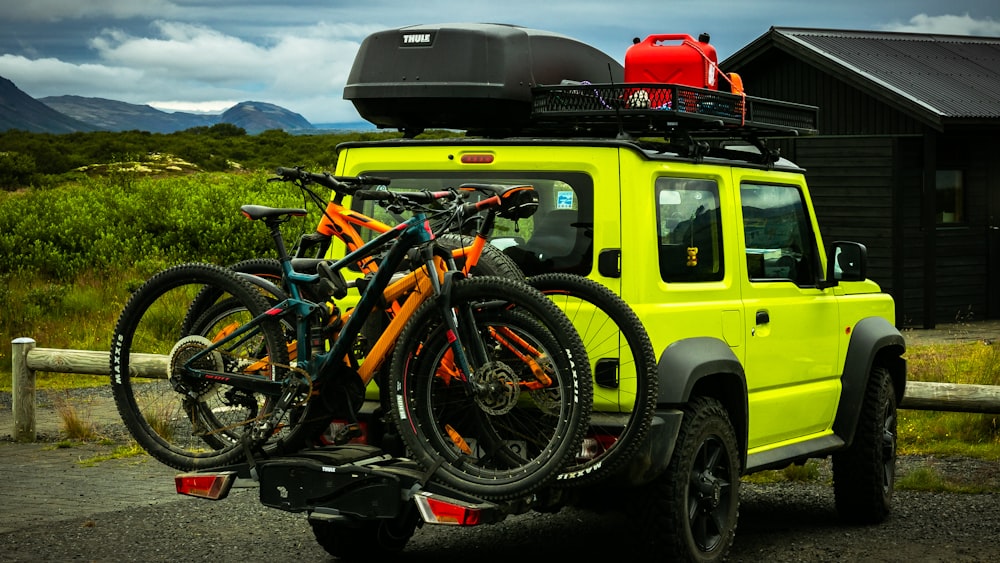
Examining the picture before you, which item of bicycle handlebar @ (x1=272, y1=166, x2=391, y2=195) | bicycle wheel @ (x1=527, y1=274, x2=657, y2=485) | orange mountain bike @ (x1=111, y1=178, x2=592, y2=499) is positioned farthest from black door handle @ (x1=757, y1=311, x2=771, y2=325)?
bicycle handlebar @ (x1=272, y1=166, x2=391, y2=195)

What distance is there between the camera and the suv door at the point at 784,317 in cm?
661

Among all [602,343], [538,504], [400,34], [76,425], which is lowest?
[76,425]

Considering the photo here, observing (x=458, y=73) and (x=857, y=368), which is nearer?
(x=458, y=73)

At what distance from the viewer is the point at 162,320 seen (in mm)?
15906

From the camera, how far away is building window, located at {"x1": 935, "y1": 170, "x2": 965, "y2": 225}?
832 inches

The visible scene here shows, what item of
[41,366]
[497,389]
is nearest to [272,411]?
[497,389]

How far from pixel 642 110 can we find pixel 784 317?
1.52 m

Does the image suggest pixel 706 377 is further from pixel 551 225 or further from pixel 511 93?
pixel 511 93

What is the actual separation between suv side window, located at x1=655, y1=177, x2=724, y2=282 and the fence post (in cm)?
669

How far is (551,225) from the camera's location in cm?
590

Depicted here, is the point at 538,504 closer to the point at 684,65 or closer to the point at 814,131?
the point at 684,65

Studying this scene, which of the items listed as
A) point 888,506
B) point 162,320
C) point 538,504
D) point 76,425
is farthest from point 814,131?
point 162,320

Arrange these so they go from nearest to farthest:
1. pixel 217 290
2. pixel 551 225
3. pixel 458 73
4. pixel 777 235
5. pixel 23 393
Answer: pixel 217 290 < pixel 551 225 < pixel 458 73 < pixel 777 235 < pixel 23 393

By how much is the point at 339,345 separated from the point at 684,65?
2.31 m
